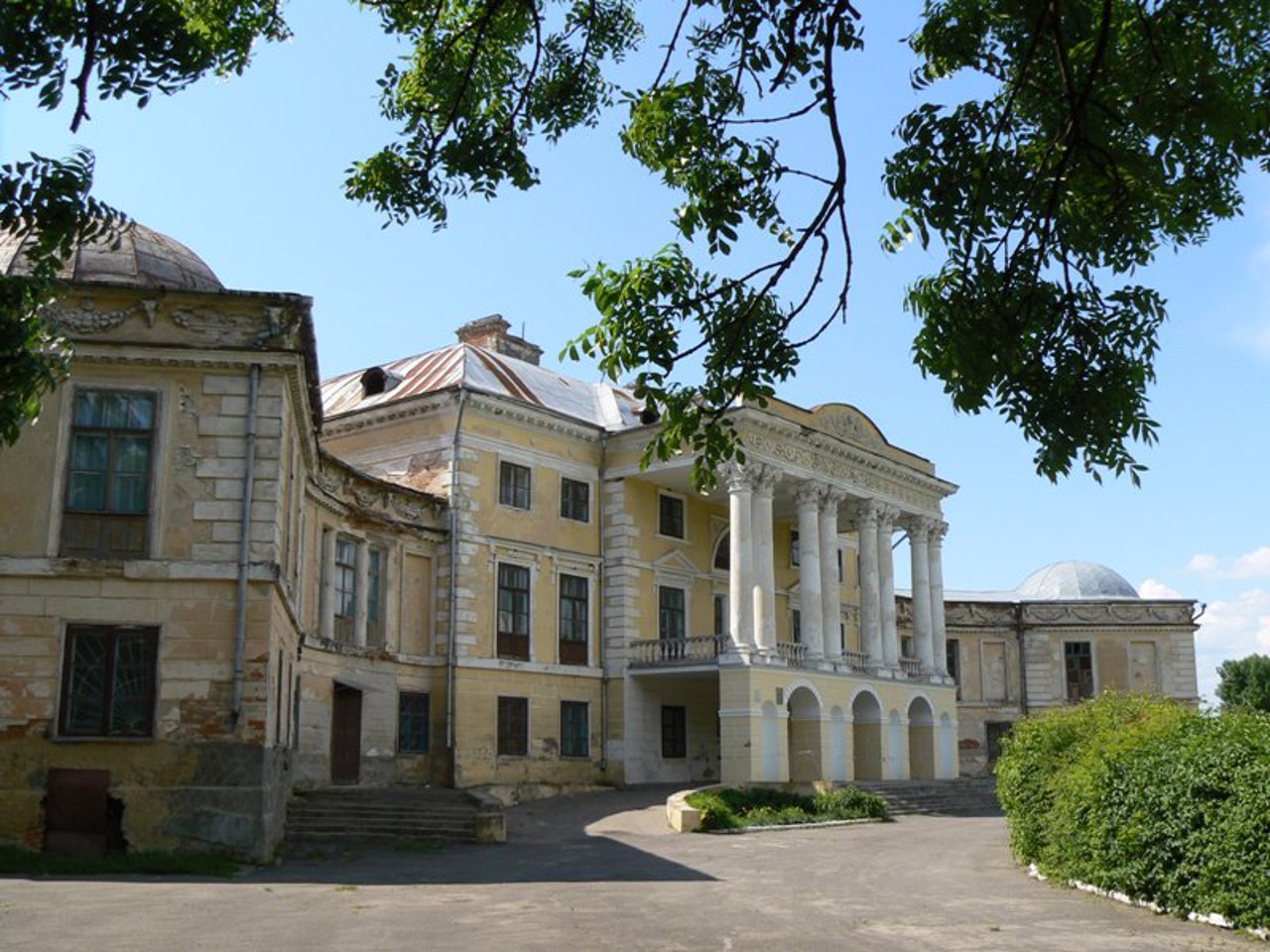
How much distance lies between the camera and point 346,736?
2673cm

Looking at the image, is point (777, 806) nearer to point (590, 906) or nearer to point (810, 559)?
point (810, 559)

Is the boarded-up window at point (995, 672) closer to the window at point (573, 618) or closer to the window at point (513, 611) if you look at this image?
the window at point (573, 618)

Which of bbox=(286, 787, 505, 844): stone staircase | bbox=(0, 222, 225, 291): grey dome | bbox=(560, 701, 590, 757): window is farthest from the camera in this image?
bbox=(560, 701, 590, 757): window

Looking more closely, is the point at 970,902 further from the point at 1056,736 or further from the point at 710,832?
the point at 710,832

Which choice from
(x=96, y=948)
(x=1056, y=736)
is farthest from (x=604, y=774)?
(x=96, y=948)

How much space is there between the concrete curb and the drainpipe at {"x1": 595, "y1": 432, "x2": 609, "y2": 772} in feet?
55.5

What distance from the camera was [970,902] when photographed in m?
14.2

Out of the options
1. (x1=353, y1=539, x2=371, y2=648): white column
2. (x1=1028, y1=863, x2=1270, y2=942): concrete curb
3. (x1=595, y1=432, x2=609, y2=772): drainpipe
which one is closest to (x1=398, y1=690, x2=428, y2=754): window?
(x1=353, y1=539, x2=371, y2=648): white column

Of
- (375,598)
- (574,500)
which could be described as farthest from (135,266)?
(574,500)

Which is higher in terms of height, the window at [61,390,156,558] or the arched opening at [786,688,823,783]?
the window at [61,390,156,558]

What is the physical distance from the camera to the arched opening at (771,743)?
3091 cm

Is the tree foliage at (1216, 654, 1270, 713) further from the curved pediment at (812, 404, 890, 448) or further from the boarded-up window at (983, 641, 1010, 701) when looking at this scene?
the curved pediment at (812, 404, 890, 448)

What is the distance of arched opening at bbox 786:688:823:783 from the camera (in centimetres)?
3312

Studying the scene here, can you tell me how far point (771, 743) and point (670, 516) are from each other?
22.9 feet
